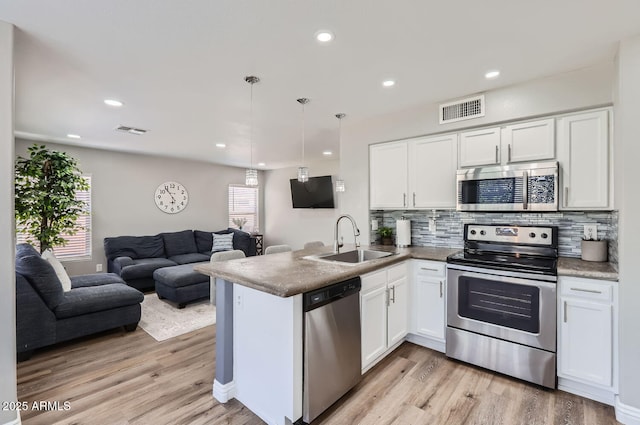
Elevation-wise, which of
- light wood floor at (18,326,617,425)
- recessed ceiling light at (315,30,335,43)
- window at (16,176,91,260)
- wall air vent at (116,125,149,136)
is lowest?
light wood floor at (18,326,617,425)

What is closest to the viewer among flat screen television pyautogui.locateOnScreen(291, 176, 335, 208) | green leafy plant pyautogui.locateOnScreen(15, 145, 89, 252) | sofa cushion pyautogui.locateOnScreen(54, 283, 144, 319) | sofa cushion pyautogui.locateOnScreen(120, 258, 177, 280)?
sofa cushion pyautogui.locateOnScreen(54, 283, 144, 319)

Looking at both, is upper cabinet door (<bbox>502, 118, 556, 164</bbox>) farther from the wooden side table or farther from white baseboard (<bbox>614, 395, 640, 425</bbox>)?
the wooden side table

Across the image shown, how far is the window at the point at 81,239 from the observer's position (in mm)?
5141

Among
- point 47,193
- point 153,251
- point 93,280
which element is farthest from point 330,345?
point 153,251

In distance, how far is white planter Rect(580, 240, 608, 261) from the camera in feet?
8.28

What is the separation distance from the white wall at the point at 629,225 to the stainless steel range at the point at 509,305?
0.38 metres

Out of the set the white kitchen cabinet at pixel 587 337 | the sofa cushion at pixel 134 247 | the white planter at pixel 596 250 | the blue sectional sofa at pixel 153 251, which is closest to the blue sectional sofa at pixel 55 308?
the blue sectional sofa at pixel 153 251

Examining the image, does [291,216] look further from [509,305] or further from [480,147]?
[509,305]

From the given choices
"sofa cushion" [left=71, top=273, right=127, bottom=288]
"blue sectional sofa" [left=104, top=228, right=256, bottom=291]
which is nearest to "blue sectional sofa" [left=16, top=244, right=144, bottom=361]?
"sofa cushion" [left=71, top=273, right=127, bottom=288]

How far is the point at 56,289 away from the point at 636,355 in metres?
4.74

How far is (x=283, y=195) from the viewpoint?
25.7ft

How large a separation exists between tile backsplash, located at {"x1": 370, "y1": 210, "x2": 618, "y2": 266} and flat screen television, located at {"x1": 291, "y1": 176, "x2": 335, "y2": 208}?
284 centimetres

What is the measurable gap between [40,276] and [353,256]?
3.02 meters

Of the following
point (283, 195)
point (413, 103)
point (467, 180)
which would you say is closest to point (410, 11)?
point (413, 103)
